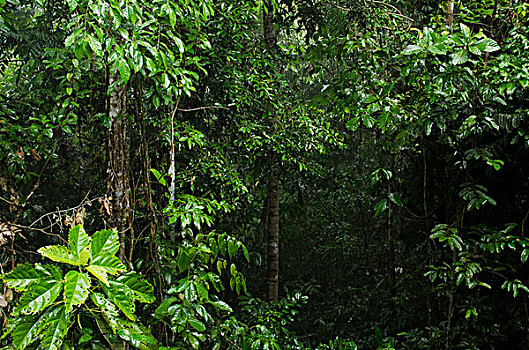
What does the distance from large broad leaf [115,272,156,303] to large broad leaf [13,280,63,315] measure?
0.57 feet

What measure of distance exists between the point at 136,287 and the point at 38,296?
10.3 inches

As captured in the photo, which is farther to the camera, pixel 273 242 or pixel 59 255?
pixel 273 242

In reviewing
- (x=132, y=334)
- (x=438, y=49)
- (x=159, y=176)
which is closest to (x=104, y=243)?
(x=132, y=334)

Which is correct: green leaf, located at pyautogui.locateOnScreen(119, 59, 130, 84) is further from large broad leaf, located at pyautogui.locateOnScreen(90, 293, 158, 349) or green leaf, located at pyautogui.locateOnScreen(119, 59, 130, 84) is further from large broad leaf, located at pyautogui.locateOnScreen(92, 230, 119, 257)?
large broad leaf, located at pyautogui.locateOnScreen(90, 293, 158, 349)

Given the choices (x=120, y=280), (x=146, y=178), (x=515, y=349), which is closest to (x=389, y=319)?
(x=515, y=349)

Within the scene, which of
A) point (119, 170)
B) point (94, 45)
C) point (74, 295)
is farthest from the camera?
point (119, 170)

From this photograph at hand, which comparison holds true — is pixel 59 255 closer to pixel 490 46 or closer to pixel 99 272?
pixel 99 272

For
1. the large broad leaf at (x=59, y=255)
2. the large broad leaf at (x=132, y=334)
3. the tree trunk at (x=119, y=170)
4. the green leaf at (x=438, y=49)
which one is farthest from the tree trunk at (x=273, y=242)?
the large broad leaf at (x=59, y=255)

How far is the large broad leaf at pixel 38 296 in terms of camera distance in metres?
1.05

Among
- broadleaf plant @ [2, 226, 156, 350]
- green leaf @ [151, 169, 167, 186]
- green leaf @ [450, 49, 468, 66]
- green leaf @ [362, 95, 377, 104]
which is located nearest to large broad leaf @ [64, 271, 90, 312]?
broadleaf plant @ [2, 226, 156, 350]

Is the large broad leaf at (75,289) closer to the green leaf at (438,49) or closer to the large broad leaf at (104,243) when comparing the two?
the large broad leaf at (104,243)

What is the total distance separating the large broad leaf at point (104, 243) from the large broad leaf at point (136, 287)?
0.32ft

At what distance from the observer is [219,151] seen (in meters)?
2.51

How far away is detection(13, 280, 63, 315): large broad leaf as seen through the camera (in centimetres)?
105
